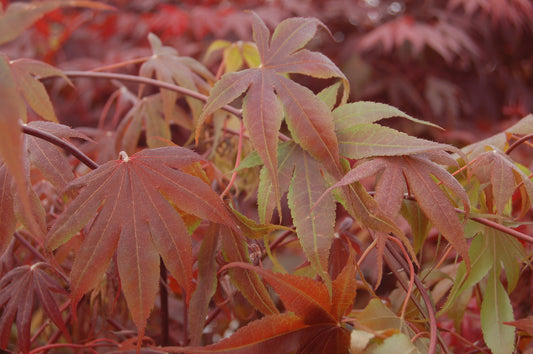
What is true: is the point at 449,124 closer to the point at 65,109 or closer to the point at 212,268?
the point at 65,109

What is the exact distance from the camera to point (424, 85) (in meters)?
1.83

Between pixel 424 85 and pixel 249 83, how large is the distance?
1545 millimetres

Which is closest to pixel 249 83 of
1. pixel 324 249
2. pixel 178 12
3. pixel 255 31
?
pixel 255 31

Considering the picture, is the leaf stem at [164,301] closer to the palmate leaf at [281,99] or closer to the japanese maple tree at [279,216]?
the japanese maple tree at [279,216]

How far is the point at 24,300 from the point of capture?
0.51 m

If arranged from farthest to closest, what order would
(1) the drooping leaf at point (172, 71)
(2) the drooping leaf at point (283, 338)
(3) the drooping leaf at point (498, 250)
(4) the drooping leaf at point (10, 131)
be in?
(1) the drooping leaf at point (172, 71)
(3) the drooping leaf at point (498, 250)
(2) the drooping leaf at point (283, 338)
(4) the drooping leaf at point (10, 131)

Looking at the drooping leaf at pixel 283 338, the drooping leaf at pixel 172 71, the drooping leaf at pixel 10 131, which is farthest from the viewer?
the drooping leaf at pixel 172 71

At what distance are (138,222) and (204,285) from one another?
0.09 meters

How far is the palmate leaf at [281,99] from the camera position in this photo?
0.40m

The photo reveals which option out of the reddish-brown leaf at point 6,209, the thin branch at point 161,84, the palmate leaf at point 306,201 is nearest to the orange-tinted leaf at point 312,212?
the palmate leaf at point 306,201

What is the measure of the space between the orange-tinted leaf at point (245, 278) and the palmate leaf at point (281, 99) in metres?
0.07

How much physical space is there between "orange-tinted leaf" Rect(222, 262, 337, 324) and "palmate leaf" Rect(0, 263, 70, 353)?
259 millimetres

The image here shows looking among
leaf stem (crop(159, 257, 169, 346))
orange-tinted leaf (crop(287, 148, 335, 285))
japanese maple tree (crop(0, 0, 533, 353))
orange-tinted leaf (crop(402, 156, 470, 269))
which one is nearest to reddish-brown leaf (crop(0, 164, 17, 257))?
japanese maple tree (crop(0, 0, 533, 353))

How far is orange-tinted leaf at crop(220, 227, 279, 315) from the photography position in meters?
0.41
